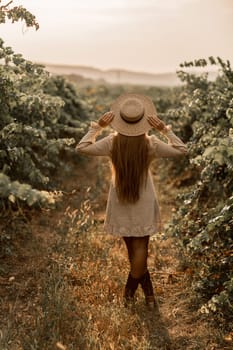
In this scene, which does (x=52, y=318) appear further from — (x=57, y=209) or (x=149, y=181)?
(x=57, y=209)

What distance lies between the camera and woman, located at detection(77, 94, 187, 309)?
4.40 meters

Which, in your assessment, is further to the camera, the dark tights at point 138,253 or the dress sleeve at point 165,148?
the dark tights at point 138,253

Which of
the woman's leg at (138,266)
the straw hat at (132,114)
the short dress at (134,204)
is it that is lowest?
the woman's leg at (138,266)

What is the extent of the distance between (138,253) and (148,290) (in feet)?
1.40

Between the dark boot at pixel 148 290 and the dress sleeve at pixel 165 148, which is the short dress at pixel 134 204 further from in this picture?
the dark boot at pixel 148 290

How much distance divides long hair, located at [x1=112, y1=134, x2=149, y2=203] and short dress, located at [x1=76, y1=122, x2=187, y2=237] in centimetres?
6

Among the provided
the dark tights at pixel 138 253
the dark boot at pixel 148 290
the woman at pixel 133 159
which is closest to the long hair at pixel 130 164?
the woman at pixel 133 159

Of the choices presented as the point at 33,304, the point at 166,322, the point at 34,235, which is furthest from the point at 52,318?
the point at 34,235

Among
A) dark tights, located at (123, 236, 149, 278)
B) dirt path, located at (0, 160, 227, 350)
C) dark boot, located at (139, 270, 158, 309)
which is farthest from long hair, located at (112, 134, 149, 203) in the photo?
dirt path, located at (0, 160, 227, 350)

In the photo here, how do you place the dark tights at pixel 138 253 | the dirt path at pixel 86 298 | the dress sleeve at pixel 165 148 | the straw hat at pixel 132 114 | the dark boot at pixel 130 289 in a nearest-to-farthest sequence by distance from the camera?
the dirt path at pixel 86 298 < the straw hat at pixel 132 114 < the dress sleeve at pixel 165 148 < the dark tights at pixel 138 253 < the dark boot at pixel 130 289

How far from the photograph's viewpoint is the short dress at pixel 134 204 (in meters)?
4.51

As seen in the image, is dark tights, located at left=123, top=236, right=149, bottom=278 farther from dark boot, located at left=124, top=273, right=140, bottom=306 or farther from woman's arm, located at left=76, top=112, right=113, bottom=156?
woman's arm, located at left=76, top=112, right=113, bottom=156

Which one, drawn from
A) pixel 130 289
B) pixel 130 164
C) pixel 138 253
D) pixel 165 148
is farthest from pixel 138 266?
pixel 165 148

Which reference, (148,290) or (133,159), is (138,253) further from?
(133,159)
